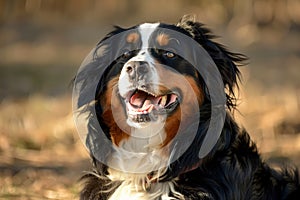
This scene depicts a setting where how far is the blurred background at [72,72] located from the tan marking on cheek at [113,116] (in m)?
1.45

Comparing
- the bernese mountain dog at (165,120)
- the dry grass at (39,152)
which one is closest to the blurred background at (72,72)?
the dry grass at (39,152)

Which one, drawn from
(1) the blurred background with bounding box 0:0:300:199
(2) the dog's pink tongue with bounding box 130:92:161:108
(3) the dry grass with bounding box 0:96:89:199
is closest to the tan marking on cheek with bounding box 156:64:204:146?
(2) the dog's pink tongue with bounding box 130:92:161:108

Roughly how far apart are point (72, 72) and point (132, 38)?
8265mm

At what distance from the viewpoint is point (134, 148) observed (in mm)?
5195

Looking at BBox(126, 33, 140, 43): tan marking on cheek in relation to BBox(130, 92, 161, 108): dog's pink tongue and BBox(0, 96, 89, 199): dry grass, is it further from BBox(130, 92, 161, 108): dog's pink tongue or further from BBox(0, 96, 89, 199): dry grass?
BBox(0, 96, 89, 199): dry grass

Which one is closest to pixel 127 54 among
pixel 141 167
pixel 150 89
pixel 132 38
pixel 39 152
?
pixel 132 38

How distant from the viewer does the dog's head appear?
197 inches

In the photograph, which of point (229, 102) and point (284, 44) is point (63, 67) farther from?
point (229, 102)

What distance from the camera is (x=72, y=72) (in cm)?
1344

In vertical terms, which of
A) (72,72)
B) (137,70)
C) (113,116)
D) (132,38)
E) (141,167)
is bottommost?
(72,72)

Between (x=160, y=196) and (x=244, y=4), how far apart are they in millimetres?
10930

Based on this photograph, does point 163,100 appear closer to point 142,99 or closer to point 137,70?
point 142,99

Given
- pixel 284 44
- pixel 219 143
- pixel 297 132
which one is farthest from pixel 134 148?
pixel 284 44

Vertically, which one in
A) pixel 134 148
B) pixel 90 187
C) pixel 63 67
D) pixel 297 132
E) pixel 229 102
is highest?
pixel 229 102
